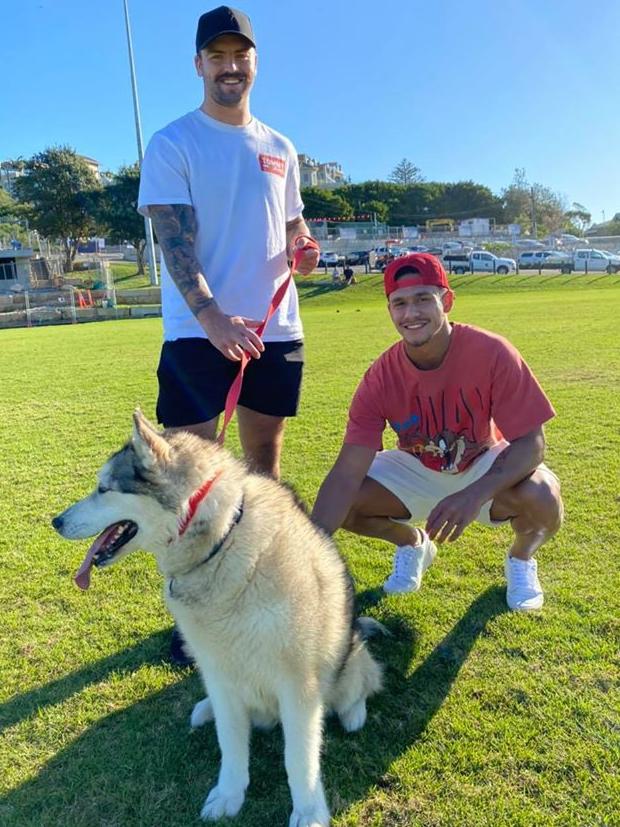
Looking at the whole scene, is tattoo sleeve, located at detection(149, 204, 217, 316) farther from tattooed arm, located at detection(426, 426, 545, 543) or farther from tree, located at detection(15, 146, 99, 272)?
tree, located at detection(15, 146, 99, 272)

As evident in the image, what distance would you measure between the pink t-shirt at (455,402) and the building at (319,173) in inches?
4510

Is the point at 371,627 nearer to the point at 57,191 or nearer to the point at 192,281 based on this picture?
the point at 192,281

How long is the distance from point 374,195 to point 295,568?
96.3 meters

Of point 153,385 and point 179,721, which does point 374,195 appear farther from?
point 179,721

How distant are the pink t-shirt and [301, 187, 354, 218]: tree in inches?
3145

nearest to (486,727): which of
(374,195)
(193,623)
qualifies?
(193,623)

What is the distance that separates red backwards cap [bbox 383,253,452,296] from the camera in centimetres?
298

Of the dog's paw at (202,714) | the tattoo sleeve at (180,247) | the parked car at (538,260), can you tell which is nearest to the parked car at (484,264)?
the parked car at (538,260)

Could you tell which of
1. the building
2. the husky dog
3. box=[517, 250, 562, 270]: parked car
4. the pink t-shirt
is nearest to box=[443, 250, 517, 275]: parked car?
box=[517, 250, 562, 270]: parked car

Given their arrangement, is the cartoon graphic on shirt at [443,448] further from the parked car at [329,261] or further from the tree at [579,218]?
the tree at [579,218]

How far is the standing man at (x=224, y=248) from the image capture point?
2.79 metres

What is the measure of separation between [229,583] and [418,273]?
5.90 feet

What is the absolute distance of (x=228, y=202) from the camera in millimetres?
2953

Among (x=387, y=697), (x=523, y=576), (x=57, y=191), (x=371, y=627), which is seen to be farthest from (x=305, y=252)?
(x=57, y=191)
